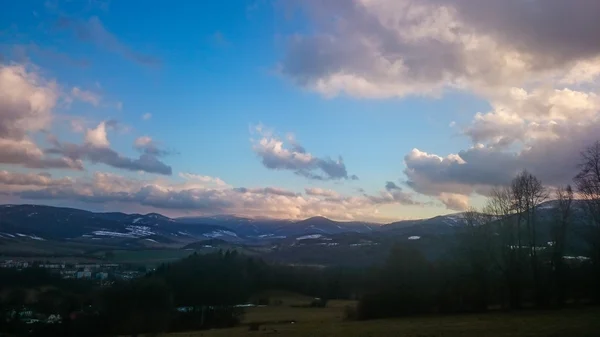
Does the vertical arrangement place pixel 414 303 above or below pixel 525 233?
below

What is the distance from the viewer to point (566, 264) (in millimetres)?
51062

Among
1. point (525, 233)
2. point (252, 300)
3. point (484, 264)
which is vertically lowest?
point (252, 300)

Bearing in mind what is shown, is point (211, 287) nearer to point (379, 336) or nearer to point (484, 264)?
point (484, 264)

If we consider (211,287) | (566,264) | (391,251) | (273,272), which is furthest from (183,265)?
(566,264)

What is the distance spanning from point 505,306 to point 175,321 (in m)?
39.5

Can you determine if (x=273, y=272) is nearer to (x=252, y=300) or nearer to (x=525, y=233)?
(x=252, y=300)

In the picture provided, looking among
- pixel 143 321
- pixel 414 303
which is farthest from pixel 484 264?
pixel 143 321

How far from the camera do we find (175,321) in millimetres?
65625

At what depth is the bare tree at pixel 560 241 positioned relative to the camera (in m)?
49.6

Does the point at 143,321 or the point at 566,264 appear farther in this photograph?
the point at 566,264

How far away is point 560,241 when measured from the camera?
172ft

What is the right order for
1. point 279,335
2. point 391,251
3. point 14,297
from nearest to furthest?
point 279,335 < point 391,251 < point 14,297

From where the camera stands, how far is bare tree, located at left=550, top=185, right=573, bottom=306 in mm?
49609

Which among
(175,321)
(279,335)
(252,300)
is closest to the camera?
(279,335)
